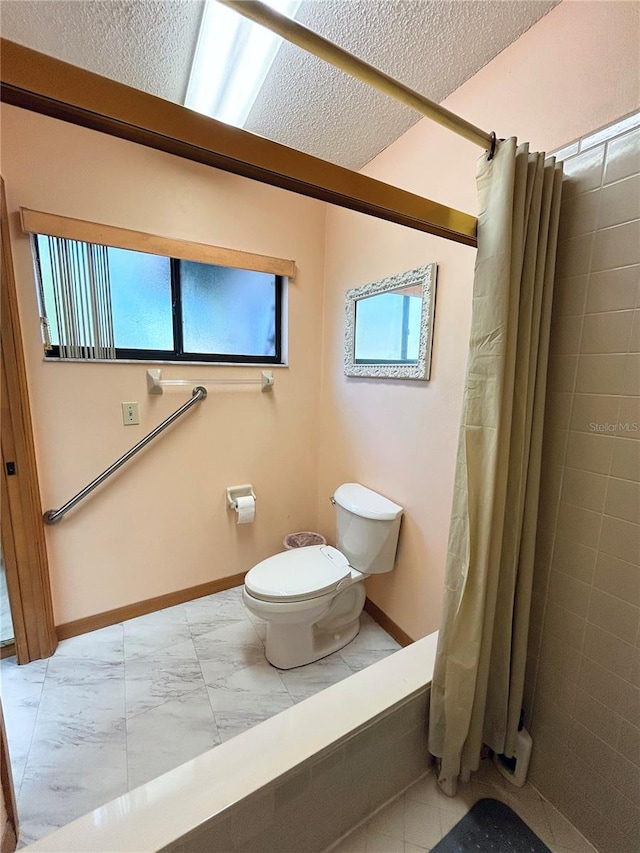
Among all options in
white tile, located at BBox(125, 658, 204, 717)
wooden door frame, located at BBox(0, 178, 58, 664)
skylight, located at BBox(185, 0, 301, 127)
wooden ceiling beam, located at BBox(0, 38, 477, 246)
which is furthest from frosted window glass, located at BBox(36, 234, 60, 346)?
white tile, located at BBox(125, 658, 204, 717)

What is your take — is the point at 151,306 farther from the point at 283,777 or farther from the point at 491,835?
the point at 491,835

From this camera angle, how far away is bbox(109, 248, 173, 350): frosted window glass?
1.66 metres

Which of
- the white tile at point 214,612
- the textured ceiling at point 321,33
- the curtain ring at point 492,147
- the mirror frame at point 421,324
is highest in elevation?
the textured ceiling at point 321,33

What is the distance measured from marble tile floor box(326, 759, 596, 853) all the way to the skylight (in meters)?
2.10

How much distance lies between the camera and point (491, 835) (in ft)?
3.25

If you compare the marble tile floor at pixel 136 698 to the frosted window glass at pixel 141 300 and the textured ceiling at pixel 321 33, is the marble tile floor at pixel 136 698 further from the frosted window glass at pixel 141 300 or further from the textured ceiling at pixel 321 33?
the textured ceiling at pixel 321 33

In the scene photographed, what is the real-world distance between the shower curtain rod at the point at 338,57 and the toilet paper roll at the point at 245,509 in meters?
1.76

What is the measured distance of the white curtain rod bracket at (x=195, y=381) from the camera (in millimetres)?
1710

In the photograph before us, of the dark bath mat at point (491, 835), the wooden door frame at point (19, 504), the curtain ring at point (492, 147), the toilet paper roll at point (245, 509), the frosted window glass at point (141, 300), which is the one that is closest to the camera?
the curtain ring at point (492, 147)

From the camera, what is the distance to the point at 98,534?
1.70m

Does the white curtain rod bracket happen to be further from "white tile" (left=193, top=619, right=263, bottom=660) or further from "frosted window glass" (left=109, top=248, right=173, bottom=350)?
"white tile" (left=193, top=619, right=263, bottom=660)

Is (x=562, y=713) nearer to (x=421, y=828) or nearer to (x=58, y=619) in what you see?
(x=421, y=828)

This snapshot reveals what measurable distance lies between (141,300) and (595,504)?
1.98 m

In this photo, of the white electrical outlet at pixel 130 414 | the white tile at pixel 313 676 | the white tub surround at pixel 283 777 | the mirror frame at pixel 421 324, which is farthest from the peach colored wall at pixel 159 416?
the white tub surround at pixel 283 777
